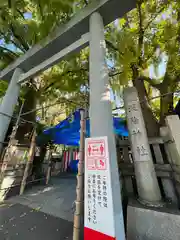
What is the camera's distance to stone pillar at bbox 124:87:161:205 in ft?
5.62

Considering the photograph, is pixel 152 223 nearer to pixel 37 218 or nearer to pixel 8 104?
pixel 37 218

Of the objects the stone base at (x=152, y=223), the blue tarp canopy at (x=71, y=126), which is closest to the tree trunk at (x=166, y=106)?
the blue tarp canopy at (x=71, y=126)

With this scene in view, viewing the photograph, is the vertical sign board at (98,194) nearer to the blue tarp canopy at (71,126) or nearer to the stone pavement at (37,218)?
the stone pavement at (37,218)

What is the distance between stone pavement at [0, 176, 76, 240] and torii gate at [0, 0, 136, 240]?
1431 mm

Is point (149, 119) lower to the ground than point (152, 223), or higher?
higher

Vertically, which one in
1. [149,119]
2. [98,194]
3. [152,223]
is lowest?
[152,223]

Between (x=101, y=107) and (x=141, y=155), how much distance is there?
1.01 m

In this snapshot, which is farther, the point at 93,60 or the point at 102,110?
the point at 93,60

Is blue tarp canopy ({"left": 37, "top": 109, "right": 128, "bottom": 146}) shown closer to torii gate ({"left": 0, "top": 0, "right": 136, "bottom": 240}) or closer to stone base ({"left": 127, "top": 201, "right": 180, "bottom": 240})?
torii gate ({"left": 0, "top": 0, "right": 136, "bottom": 240})

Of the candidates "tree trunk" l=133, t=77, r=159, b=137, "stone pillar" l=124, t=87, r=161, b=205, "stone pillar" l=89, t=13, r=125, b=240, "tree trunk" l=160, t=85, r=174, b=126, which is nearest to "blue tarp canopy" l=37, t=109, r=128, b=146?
"tree trunk" l=133, t=77, r=159, b=137

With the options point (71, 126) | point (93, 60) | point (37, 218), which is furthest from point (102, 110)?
point (71, 126)

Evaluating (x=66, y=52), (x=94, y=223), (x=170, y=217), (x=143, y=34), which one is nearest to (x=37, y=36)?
(x=66, y=52)

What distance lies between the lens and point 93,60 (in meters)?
2.29

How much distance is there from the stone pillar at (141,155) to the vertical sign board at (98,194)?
0.73 m
